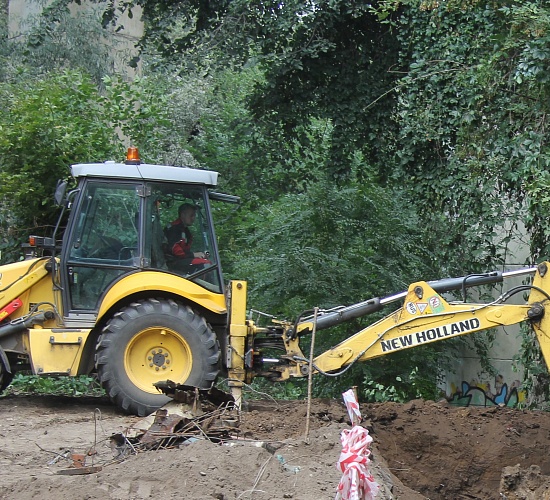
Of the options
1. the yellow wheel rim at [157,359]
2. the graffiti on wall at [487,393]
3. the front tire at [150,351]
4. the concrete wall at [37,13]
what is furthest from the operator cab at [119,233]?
the concrete wall at [37,13]

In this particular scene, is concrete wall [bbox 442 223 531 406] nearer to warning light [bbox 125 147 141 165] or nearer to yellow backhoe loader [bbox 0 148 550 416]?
yellow backhoe loader [bbox 0 148 550 416]

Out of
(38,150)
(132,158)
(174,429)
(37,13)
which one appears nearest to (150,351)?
(174,429)

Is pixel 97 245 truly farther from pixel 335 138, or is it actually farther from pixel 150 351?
pixel 335 138

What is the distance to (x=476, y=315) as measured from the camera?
8.65 metres

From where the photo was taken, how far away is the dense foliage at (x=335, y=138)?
1174cm

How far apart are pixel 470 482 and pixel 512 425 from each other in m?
0.97

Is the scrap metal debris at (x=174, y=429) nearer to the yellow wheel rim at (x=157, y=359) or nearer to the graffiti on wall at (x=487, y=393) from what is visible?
the yellow wheel rim at (x=157, y=359)

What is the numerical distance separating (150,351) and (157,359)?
13cm

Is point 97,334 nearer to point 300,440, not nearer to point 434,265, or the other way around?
point 300,440

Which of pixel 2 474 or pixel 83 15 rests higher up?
pixel 83 15

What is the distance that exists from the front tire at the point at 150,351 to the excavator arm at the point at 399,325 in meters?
0.33

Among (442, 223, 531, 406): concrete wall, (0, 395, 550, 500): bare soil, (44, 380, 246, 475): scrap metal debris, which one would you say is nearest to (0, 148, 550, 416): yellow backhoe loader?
(0, 395, 550, 500): bare soil

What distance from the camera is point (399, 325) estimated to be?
894cm

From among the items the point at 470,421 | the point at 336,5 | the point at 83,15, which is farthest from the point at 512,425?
the point at 83,15
